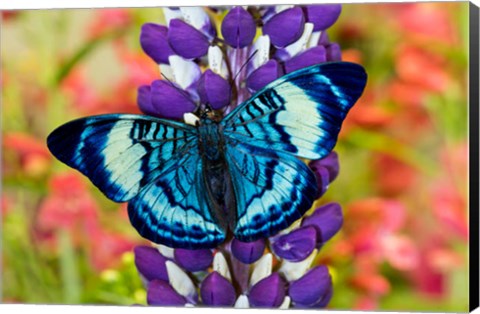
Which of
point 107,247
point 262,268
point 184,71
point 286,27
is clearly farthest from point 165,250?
point 107,247

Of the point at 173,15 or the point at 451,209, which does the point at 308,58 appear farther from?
the point at 451,209

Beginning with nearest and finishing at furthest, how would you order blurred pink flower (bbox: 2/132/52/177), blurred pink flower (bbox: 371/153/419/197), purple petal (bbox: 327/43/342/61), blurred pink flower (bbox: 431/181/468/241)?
1. purple petal (bbox: 327/43/342/61)
2. blurred pink flower (bbox: 431/181/468/241)
3. blurred pink flower (bbox: 2/132/52/177)
4. blurred pink flower (bbox: 371/153/419/197)

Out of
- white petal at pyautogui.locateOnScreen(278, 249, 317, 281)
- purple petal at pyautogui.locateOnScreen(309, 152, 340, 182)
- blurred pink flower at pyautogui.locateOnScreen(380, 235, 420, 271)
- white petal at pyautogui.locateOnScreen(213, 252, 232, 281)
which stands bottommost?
blurred pink flower at pyautogui.locateOnScreen(380, 235, 420, 271)

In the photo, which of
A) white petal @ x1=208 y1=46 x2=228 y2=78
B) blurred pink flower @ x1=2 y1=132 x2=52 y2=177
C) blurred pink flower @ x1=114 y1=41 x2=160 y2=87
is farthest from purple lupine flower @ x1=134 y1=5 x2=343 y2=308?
blurred pink flower @ x1=2 y1=132 x2=52 y2=177

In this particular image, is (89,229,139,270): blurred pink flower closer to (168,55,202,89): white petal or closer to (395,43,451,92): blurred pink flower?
(168,55,202,89): white petal

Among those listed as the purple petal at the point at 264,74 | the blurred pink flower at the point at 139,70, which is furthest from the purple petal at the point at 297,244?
the blurred pink flower at the point at 139,70

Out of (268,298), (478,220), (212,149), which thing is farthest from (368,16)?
(268,298)
